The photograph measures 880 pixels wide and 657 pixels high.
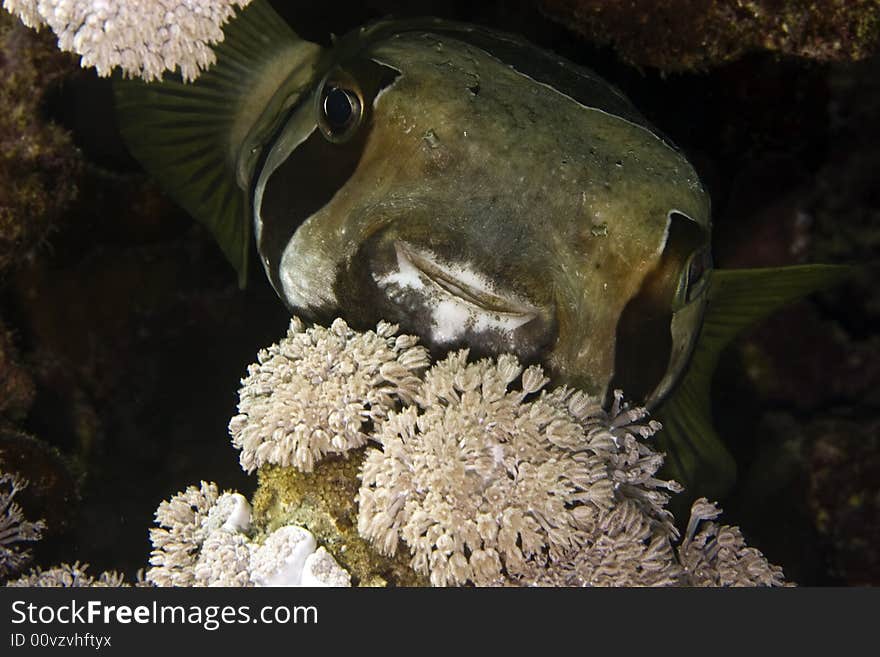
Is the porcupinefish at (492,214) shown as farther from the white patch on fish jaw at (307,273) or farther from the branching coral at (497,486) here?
the branching coral at (497,486)

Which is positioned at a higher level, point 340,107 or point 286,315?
point 340,107

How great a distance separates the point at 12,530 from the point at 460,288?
1862mm

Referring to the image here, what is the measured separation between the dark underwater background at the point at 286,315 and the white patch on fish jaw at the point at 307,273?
4.54 feet

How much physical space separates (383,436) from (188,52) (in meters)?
1.33

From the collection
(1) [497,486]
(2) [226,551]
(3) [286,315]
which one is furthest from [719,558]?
(3) [286,315]

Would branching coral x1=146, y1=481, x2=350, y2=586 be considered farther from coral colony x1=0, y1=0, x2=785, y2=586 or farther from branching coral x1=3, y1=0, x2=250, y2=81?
branching coral x1=3, y1=0, x2=250, y2=81

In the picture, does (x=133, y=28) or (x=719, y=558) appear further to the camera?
(x=719, y=558)

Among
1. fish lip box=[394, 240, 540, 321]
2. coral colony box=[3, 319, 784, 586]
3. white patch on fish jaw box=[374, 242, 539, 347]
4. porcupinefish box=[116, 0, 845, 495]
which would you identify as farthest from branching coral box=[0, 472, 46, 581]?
fish lip box=[394, 240, 540, 321]

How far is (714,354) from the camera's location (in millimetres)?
2842

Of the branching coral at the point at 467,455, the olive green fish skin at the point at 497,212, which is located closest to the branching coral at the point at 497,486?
the branching coral at the point at 467,455

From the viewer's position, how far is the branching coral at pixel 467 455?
5.66 feet

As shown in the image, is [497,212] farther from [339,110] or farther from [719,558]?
[719,558]

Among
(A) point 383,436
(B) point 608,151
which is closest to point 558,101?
(B) point 608,151
